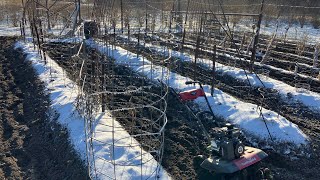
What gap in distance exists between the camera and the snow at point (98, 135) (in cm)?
561

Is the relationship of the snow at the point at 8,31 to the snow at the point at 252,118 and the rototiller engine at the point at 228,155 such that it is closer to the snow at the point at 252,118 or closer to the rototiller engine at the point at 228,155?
the snow at the point at 252,118

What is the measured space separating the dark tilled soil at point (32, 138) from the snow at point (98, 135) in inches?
7.3

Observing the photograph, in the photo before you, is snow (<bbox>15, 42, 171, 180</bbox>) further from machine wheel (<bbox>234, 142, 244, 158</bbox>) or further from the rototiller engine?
machine wheel (<bbox>234, 142, 244, 158</bbox>)

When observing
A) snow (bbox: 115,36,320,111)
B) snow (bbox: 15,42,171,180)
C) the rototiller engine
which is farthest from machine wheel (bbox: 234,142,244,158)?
snow (bbox: 115,36,320,111)

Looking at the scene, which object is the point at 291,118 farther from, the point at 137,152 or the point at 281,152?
the point at 137,152

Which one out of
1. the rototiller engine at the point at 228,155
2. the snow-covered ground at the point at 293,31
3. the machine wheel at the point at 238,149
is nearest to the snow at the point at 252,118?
the rototiller engine at the point at 228,155

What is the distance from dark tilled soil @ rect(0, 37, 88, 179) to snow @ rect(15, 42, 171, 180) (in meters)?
0.19

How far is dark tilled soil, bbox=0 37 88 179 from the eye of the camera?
611 centimetres

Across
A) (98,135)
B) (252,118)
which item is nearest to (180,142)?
(98,135)

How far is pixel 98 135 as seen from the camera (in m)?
6.56

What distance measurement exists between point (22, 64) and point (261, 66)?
8.48 metres

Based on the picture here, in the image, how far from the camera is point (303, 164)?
6.43 metres

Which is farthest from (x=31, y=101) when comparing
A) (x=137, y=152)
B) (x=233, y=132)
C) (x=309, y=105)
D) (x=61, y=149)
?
(x=309, y=105)

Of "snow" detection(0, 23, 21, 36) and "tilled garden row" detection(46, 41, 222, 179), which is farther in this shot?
"snow" detection(0, 23, 21, 36)
